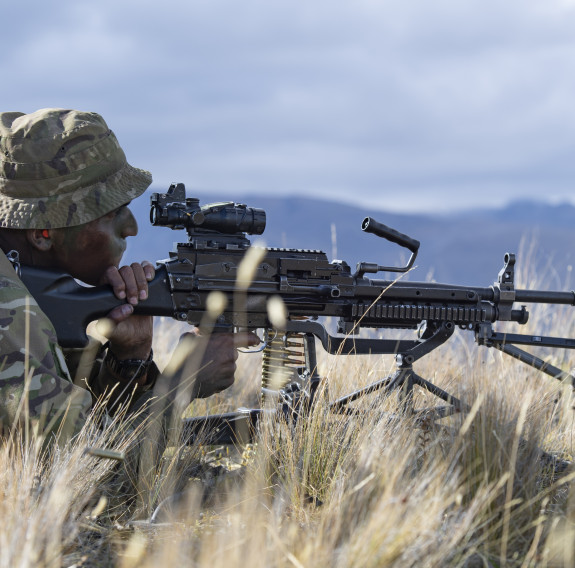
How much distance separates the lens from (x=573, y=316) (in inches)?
388

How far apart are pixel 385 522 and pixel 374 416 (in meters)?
1.15

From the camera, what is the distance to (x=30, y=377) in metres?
3.52

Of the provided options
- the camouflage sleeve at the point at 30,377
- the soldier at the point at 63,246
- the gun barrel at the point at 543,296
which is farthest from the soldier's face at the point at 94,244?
the gun barrel at the point at 543,296

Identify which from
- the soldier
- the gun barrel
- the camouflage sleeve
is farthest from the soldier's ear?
the gun barrel

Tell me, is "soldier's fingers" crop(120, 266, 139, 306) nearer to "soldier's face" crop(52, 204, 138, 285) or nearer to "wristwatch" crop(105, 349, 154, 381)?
"soldier's face" crop(52, 204, 138, 285)

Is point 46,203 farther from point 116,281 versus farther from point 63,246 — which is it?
point 116,281

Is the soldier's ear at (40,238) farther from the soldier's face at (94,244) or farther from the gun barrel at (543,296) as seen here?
the gun barrel at (543,296)

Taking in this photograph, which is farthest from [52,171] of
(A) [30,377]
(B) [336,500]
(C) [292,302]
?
(B) [336,500]

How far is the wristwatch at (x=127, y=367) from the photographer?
4.86 meters

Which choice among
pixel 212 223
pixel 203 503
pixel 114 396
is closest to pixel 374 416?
pixel 203 503

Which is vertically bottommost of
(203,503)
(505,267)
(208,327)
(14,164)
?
(203,503)

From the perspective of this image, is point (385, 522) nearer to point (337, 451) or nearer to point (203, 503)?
point (337, 451)

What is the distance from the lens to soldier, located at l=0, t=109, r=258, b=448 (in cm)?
365

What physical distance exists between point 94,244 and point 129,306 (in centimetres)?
43
